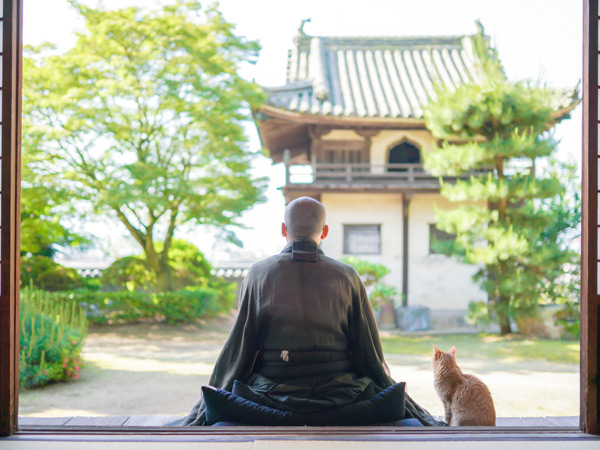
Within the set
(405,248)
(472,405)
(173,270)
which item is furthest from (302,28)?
(472,405)

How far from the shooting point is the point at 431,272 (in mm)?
11594

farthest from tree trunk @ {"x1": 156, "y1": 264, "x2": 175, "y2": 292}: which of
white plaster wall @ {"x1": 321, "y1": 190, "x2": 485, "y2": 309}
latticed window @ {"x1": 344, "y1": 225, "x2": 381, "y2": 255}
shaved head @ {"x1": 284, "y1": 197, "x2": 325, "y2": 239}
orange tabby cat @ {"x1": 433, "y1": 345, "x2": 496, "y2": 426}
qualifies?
orange tabby cat @ {"x1": 433, "y1": 345, "x2": 496, "y2": 426}

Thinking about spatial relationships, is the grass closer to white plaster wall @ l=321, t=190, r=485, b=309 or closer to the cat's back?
white plaster wall @ l=321, t=190, r=485, b=309

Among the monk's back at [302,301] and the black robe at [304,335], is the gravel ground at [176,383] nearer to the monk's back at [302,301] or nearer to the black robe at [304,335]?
the black robe at [304,335]

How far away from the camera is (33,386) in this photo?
18.6 ft

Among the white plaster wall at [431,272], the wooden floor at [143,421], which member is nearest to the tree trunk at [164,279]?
the white plaster wall at [431,272]

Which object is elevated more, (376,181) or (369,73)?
(369,73)

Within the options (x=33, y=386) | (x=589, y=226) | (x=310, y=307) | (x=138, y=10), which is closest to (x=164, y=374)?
(x=33, y=386)

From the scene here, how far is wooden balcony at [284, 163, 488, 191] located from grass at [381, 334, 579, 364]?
3046 millimetres

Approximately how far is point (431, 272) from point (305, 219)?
9.71m

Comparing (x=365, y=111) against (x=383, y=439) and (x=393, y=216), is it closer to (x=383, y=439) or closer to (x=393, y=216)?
(x=393, y=216)

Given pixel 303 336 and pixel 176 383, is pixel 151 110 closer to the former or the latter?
pixel 176 383

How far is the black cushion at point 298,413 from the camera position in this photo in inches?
82.3

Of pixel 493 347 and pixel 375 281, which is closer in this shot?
pixel 493 347
